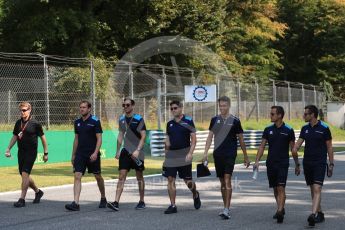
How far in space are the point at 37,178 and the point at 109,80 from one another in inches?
378

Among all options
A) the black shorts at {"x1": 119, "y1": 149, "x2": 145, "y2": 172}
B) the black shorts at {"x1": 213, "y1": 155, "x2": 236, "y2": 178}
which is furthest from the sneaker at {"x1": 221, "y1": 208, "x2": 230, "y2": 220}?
the black shorts at {"x1": 119, "y1": 149, "x2": 145, "y2": 172}

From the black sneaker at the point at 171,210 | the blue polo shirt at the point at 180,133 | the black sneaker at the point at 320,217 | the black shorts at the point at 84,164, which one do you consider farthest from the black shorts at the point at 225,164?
the black shorts at the point at 84,164

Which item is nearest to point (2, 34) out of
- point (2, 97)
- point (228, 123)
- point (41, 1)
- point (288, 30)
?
point (41, 1)

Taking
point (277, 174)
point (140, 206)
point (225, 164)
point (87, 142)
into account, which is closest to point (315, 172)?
point (277, 174)

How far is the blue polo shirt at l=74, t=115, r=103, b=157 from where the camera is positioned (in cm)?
1082

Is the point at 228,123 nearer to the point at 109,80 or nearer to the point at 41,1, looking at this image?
the point at 109,80

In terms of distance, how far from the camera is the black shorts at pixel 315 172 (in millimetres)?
9219

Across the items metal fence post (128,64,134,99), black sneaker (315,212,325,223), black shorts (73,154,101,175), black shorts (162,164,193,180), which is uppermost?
metal fence post (128,64,134,99)

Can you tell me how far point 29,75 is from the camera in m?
22.6

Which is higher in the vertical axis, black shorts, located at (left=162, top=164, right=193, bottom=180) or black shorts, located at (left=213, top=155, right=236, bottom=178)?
black shorts, located at (left=213, top=155, right=236, bottom=178)

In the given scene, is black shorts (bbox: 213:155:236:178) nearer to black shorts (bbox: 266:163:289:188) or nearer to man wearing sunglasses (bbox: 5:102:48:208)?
black shorts (bbox: 266:163:289:188)

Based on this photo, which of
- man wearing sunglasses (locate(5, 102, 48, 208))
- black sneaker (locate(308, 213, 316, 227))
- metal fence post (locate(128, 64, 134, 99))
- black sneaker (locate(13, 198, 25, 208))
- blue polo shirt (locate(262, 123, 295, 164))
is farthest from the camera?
metal fence post (locate(128, 64, 134, 99))

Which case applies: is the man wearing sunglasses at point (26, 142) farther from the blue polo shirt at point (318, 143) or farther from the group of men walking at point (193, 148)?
the blue polo shirt at point (318, 143)

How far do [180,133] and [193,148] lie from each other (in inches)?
13.7
